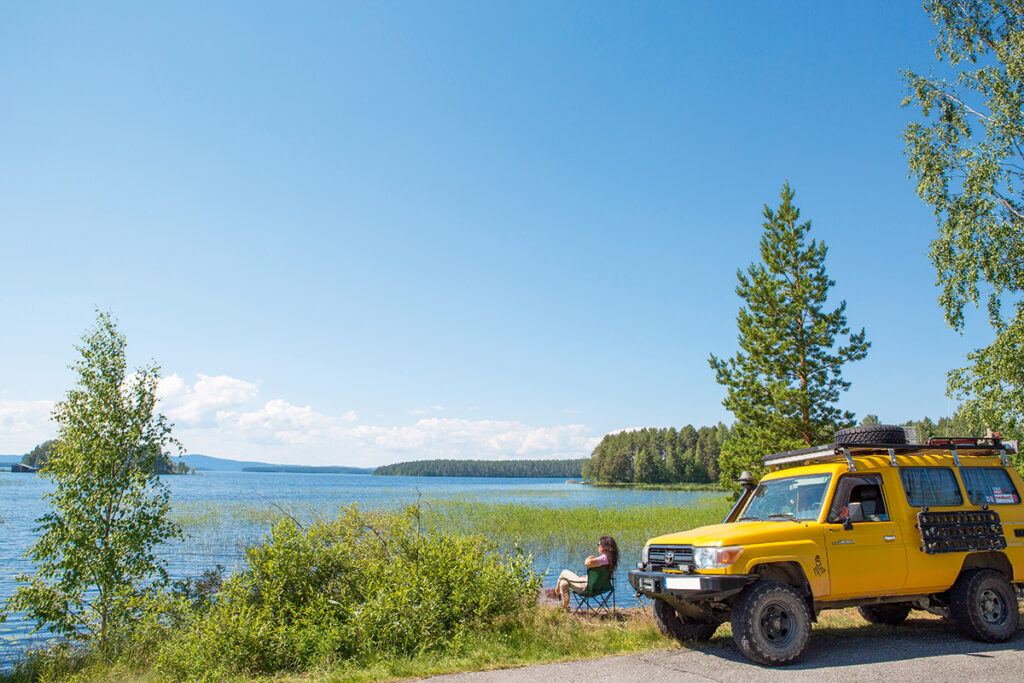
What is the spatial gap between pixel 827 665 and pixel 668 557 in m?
1.86

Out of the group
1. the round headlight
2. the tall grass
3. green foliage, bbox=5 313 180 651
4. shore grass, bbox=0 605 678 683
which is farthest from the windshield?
the tall grass

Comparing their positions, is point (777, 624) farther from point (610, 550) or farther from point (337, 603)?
point (337, 603)

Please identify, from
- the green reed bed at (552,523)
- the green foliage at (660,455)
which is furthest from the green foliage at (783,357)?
the green foliage at (660,455)

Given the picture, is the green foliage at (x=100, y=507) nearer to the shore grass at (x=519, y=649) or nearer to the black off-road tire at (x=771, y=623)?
the shore grass at (x=519, y=649)

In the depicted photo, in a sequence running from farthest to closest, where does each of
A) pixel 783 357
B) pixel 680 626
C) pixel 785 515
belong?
pixel 783 357, pixel 680 626, pixel 785 515

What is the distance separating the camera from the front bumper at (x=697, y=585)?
6.68 meters

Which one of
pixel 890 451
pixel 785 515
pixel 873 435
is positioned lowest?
pixel 785 515

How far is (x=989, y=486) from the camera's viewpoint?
845 cm

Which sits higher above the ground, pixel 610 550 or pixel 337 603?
pixel 610 550

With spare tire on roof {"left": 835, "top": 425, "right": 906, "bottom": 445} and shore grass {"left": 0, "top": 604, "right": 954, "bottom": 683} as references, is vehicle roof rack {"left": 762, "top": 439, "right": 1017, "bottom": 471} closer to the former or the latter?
spare tire on roof {"left": 835, "top": 425, "right": 906, "bottom": 445}

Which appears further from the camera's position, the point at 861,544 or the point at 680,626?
the point at 680,626

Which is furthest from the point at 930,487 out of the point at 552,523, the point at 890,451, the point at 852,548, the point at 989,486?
the point at 552,523

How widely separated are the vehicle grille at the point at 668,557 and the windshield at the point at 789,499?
1.27 metres

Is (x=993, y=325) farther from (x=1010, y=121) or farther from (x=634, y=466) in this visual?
(x=634, y=466)
